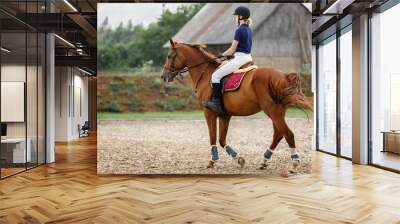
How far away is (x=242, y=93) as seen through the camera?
6555 mm

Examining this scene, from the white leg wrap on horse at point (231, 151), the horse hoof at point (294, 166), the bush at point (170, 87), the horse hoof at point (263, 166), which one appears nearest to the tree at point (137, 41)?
the bush at point (170, 87)

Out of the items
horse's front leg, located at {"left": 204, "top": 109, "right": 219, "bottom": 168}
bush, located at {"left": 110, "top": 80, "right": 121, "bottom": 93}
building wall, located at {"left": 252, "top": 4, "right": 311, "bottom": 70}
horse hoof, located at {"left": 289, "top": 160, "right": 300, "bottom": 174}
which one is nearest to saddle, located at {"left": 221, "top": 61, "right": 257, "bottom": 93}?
building wall, located at {"left": 252, "top": 4, "right": 311, "bottom": 70}

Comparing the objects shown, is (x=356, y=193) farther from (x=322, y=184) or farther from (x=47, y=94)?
(x=47, y=94)

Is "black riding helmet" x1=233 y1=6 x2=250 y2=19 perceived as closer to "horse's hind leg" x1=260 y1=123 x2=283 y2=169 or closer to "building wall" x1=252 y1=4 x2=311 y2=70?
"building wall" x1=252 y1=4 x2=311 y2=70

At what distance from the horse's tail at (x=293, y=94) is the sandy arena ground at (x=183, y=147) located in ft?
1.10

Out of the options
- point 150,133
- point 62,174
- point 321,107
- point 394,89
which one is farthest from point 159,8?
point 321,107

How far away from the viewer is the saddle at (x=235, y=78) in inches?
257

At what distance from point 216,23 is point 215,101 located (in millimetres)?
1291

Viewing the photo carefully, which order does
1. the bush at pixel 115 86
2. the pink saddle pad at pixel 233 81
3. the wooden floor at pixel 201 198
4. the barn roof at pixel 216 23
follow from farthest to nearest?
1. the bush at pixel 115 86
2. the barn roof at pixel 216 23
3. the pink saddle pad at pixel 233 81
4. the wooden floor at pixel 201 198

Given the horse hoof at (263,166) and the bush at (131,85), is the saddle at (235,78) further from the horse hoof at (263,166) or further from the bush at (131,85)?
the bush at (131,85)

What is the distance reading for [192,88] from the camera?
6.87 m

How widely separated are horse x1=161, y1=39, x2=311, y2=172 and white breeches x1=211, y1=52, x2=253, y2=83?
172 mm

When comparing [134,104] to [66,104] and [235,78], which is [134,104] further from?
[66,104]

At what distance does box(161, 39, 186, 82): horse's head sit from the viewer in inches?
268
